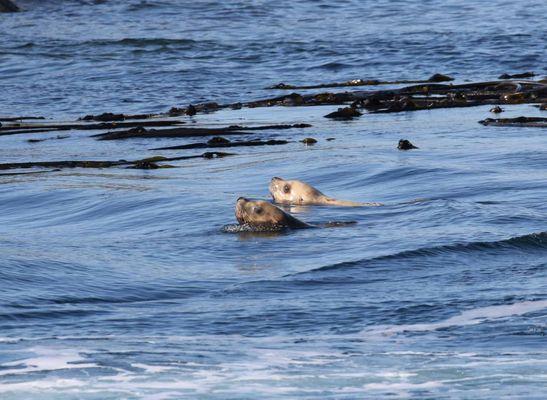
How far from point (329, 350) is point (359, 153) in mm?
8478

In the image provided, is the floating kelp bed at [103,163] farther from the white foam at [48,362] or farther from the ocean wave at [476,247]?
the white foam at [48,362]

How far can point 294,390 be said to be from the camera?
18.8ft

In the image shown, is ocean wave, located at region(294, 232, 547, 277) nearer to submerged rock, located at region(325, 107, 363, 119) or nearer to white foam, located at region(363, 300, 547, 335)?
white foam, located at region(363, 300, 547, 335)

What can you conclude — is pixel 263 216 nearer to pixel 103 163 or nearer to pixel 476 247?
pixel 476 247

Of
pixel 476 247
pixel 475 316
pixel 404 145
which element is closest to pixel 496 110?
pixel 404 145

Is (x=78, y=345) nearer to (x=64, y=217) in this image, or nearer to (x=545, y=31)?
(x=64, y=217)

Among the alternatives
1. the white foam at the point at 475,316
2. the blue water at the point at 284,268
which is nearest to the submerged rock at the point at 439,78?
the blue water at the point at 284,268

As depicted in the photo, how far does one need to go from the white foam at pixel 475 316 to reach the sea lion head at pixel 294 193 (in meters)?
4.32

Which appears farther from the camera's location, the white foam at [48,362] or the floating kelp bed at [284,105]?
the floating kelp bed at [284,105]

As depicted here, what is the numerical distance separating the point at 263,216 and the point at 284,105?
1008 centimetres

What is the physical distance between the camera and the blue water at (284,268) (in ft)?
19.9

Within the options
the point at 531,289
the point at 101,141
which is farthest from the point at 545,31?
the point at 531,289

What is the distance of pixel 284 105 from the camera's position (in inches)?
800

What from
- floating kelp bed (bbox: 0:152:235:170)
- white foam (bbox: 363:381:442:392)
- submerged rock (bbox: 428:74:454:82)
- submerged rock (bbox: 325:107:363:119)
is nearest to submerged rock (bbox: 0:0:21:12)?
submerged rock (bbox: 428:74:454:82)
